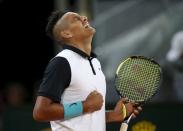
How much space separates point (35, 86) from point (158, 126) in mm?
3367

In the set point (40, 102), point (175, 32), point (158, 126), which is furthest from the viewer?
point (175, 32)

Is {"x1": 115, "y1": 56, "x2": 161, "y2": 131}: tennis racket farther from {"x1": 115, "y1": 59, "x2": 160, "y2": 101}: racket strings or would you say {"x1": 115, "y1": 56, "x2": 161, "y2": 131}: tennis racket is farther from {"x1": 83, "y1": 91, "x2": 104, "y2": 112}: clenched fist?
{"x1": 83, "y1": 91, "x2": 104, "y2": 112}: clenched fist

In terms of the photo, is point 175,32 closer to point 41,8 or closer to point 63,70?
point 41,8

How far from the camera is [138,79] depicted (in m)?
5.26

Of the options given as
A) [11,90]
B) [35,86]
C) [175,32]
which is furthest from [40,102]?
[35,86]

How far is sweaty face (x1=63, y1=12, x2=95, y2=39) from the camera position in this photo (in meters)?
5.04

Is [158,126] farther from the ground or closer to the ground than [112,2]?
closer to the ground

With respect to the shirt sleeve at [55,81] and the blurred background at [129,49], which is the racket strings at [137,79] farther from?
the blurred background at [129,49]

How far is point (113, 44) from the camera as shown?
9.11 m

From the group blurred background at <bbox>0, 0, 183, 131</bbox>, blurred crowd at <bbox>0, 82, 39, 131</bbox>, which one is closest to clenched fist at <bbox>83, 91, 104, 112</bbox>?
blurred background at <bbox>0, 0, 183, 131</bbox>

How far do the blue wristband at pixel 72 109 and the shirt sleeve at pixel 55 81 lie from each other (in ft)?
0.26

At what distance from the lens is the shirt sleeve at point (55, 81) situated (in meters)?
4.78

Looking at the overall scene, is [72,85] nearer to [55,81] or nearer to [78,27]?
[55,81]

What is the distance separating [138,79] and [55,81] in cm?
74
